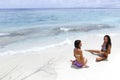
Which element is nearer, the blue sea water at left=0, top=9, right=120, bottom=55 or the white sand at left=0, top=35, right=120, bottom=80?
the white sand at left=0, top=35, right=120, bottom=80

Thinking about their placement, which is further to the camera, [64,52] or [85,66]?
[64,52]

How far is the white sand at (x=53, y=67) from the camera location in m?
6.29

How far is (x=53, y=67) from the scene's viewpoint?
280 inches

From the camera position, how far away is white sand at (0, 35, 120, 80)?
6.29 meters

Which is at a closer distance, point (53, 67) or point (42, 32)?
point (53, 67)

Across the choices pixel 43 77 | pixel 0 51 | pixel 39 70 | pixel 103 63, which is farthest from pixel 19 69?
pixel 0 51

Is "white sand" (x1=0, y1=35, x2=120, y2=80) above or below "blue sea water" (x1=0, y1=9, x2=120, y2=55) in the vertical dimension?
above

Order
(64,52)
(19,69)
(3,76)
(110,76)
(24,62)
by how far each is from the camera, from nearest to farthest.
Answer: (110,76) < (3,76) < (19,69) < (24,62) < (64,52)

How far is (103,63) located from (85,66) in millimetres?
681

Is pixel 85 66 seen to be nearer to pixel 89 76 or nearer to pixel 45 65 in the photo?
pixel 89 76

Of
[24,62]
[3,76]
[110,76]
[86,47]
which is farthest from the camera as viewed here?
[86,47]

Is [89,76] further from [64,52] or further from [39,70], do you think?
[64,52]

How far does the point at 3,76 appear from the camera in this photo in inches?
258

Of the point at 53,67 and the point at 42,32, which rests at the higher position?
the point at 53,67
